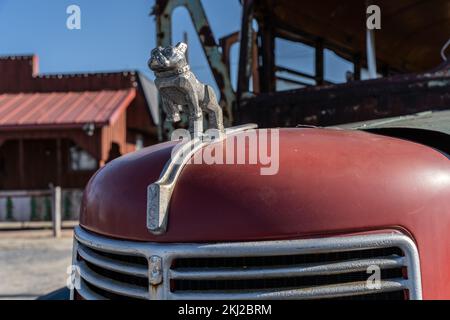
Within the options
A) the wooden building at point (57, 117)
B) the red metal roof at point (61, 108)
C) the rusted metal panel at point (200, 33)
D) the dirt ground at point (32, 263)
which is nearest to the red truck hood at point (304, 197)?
the rusted metal panel at point (200, 33)

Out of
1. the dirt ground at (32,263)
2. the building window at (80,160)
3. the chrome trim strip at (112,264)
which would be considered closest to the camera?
the chrome trim strip at (112,264)

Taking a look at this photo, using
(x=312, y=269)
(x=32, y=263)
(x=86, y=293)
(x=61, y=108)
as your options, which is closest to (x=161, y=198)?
(x=312, y=269)

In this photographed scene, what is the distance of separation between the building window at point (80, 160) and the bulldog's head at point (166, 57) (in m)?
14.1

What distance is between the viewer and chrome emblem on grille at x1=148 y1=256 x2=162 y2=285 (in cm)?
133

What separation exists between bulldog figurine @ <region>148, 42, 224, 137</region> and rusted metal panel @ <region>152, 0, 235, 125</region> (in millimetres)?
1643

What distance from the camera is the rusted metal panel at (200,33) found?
3.45 metres

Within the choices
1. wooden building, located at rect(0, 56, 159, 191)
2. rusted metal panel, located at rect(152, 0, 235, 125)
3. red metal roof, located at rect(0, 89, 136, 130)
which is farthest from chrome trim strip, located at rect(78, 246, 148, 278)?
wooden building, located at rect(0, 56, 159, 191)

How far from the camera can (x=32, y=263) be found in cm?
740

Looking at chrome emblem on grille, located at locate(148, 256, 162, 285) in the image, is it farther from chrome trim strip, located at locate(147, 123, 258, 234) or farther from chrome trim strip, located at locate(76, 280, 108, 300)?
chrome trim strip, located at locate(76, 280, 108, 300)

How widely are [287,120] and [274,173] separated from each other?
1684 millimetres

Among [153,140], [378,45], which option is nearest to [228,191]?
[378,45]

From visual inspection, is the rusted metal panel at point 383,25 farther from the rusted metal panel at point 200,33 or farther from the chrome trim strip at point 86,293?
the chrome trim strip at point 86,293

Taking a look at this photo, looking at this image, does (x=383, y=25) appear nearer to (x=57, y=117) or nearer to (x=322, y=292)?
(x=322, y=292)
